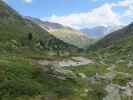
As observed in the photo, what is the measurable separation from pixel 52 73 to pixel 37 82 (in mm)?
5791

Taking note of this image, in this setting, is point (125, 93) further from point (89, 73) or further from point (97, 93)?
point (89, 73)

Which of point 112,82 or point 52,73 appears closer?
point 52,73

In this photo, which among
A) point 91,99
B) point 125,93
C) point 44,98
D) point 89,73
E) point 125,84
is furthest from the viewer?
point 89,73

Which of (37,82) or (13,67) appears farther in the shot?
(13,67)

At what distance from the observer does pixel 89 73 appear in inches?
2680

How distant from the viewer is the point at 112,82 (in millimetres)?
59531

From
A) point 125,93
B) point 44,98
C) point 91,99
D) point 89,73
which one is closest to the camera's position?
point 44,98

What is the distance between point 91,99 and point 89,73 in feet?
64.2

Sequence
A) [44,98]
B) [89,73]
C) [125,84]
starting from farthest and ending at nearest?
[89,73], [125,84], [44,98]

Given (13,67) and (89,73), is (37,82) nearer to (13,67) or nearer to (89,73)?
(13,67)

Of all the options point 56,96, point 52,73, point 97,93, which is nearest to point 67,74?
point 52,73

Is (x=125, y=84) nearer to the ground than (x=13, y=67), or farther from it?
nearer to the ground

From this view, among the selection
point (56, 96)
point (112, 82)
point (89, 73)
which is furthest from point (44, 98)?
point (89, 73)

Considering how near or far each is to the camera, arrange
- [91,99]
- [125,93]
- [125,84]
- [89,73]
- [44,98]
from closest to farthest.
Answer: [44,98]
[91,99]
[125,93]
[125,84]
[89,73]
